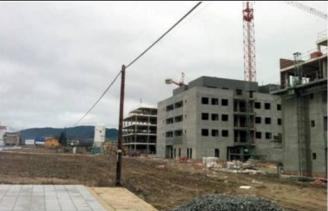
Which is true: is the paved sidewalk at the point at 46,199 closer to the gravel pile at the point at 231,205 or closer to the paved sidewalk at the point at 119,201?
the paved sidewalk at the point at 119,201

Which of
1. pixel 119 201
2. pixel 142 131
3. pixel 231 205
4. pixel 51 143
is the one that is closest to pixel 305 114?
pixel 119 201

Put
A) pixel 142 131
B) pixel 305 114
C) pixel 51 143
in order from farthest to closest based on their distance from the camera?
1. pixel 142 131
2. pixel 51 143
3. pixel 305 114

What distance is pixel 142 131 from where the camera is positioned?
440 ft

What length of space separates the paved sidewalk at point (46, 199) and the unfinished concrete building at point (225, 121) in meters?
70.6

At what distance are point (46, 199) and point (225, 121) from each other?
78.7 meters

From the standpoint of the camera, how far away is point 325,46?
157ft

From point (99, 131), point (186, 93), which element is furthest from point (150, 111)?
point (99, 131)

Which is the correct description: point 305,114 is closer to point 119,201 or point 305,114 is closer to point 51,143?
point 119,201

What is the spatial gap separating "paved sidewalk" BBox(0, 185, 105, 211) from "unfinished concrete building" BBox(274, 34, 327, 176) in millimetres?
32021

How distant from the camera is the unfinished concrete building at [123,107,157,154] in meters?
132

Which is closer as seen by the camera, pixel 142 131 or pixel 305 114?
Answer: pixel 305 114

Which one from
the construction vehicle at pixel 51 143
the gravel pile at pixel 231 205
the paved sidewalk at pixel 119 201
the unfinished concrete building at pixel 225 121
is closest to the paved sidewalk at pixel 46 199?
the paved sidewalk at pixel 119 201

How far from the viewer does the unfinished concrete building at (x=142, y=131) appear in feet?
433

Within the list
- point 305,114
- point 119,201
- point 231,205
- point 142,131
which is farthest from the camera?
point 142,131
